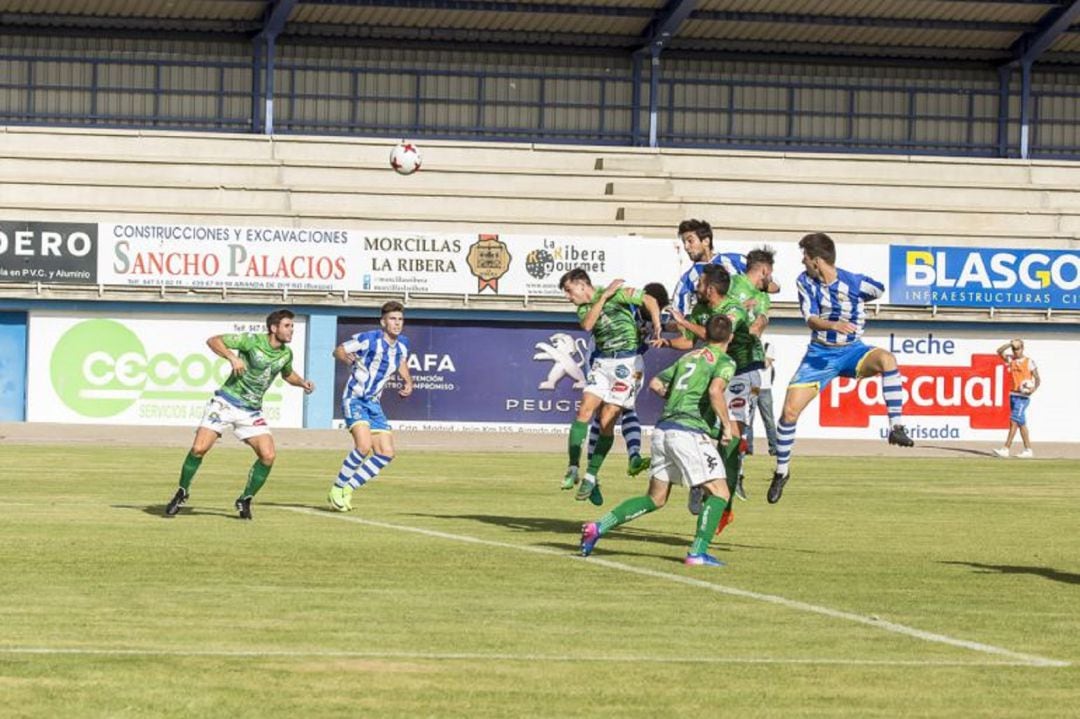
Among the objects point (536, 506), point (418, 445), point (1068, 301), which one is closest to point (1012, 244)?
point (1068, 301)

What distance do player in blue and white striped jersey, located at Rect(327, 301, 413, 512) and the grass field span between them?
1.18ft

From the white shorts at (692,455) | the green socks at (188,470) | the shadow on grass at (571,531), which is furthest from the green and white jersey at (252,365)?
the white shorts at (692,455)

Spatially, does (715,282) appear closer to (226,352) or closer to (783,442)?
(783,442)

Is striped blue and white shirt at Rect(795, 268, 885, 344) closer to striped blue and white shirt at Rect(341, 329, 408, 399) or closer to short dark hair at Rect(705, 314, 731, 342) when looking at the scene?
short dark hair at Rect(705, 314, 731, 342)

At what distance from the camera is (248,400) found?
57.8ft

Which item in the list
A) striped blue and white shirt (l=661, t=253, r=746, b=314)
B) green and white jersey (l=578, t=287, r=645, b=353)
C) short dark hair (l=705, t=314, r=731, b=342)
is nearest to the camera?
short dark hair (l=705, t=314, r=731, b=342)

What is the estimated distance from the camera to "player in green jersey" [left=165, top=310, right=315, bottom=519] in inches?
687

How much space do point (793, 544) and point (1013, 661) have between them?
21.4 feet

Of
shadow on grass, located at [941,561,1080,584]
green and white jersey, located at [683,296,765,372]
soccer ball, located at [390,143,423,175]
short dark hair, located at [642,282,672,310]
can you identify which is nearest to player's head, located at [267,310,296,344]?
short dark hair, located at [642,282,672,310]

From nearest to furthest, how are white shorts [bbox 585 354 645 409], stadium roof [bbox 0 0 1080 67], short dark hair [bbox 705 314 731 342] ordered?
1. short dark hair [bbox 705 314 731 342]
2. white shorts [bbox 585 354 645 409]
3. stadium roof [bbox 0 0 1080 67]

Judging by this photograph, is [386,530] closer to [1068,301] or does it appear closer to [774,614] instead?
[774,614]

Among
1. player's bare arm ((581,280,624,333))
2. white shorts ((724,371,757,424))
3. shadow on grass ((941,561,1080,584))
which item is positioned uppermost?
player's bare arm ((581,280,624,333))

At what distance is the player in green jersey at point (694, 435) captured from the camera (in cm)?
1346

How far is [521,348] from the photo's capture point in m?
41.8
